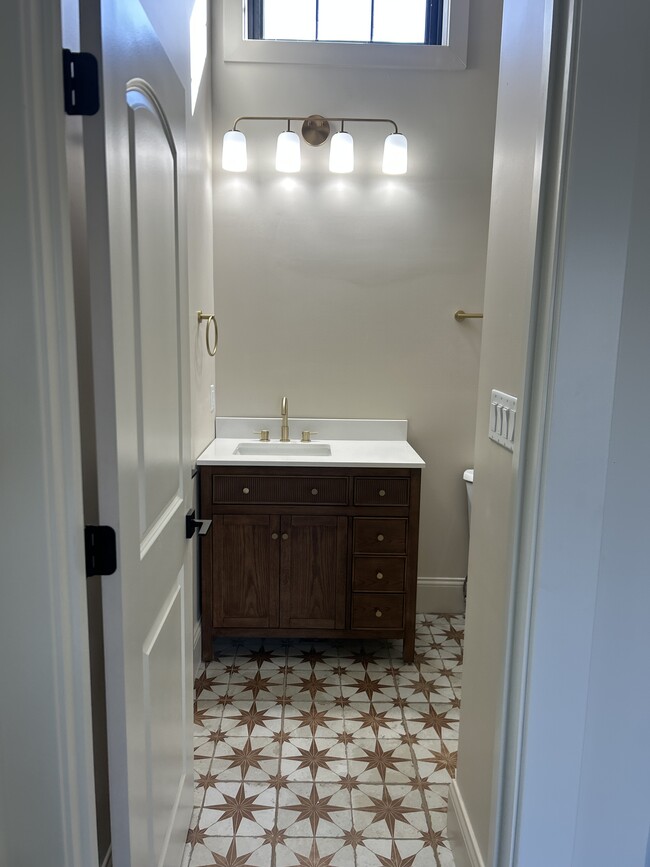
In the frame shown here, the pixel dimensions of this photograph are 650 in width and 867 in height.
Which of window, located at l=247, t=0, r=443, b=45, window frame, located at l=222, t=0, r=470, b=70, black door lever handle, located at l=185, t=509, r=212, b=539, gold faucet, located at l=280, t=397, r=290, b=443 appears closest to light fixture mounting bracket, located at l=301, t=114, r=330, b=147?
window frame, located at l=222, t=0, r=470, b=70

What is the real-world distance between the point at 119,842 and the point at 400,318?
2.40 metres

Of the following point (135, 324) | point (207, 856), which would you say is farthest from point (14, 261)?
point (207, 856)

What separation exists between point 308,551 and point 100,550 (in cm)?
163

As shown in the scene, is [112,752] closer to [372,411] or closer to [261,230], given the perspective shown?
[372,411]

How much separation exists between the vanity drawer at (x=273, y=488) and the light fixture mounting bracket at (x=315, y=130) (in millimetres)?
1551

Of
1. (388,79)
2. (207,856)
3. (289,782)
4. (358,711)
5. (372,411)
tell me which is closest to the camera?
(207,856)

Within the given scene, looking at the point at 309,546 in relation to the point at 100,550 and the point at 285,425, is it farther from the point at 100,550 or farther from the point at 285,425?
the point at 100,550

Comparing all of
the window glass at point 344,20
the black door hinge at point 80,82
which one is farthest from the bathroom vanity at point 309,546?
the window glass at point 344,20

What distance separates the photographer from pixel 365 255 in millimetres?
2930

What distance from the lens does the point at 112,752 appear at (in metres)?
1.06

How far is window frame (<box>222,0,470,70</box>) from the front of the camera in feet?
8.96

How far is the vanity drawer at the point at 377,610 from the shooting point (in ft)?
8.48

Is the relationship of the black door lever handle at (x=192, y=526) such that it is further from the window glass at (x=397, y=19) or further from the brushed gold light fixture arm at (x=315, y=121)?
the window glass at (x=397, y=19)

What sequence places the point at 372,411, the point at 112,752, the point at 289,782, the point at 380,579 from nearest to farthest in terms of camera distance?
the point at 112,752 → the point at 289,782 → the point at 380,579 → the point at 372,411
